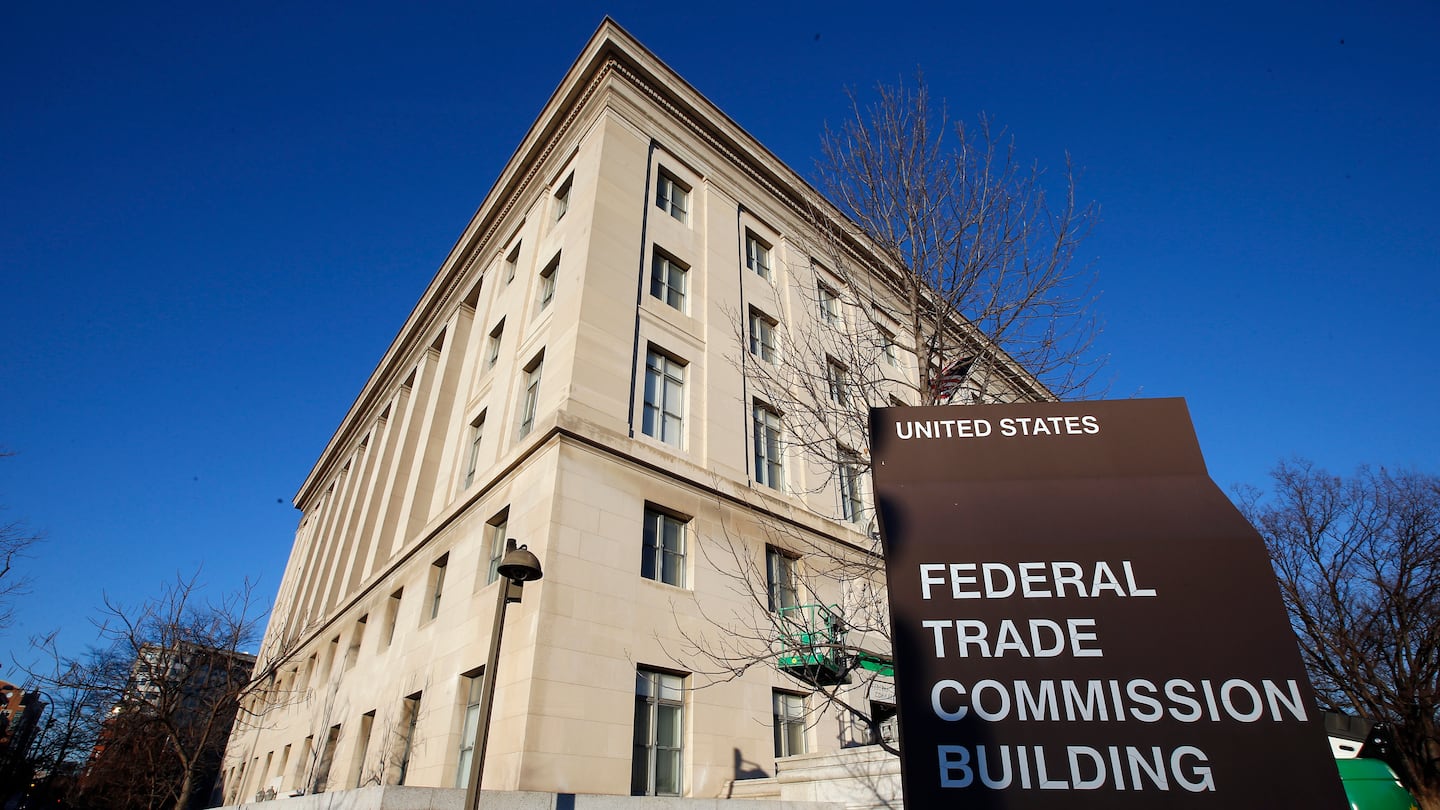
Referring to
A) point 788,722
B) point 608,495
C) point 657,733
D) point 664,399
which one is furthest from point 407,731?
point 664,399

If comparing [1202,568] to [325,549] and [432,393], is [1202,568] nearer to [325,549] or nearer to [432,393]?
[432,393]

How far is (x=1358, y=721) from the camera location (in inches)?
829

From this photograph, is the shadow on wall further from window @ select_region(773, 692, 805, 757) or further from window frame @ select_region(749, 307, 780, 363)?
window frame @ select_region(749, 307, 780, 363)

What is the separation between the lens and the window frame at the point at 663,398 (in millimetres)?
18125

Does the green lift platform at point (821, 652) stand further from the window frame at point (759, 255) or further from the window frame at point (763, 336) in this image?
the window frame at point (759, 255)

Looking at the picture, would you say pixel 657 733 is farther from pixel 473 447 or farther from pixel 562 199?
pixel 562 199

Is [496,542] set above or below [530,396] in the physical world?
below

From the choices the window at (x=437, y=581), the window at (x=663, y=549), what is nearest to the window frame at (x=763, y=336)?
the window at (x=663, y=549)

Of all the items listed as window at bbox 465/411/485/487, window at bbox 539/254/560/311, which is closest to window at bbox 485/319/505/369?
window at bbox 465/411/485/487

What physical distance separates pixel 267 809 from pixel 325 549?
30.4m

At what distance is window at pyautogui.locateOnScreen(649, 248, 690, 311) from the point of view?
20.3 m

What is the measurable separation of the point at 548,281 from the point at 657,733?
13.3 m

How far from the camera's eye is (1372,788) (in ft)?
41.0

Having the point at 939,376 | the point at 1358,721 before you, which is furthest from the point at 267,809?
the point at 1358,721
